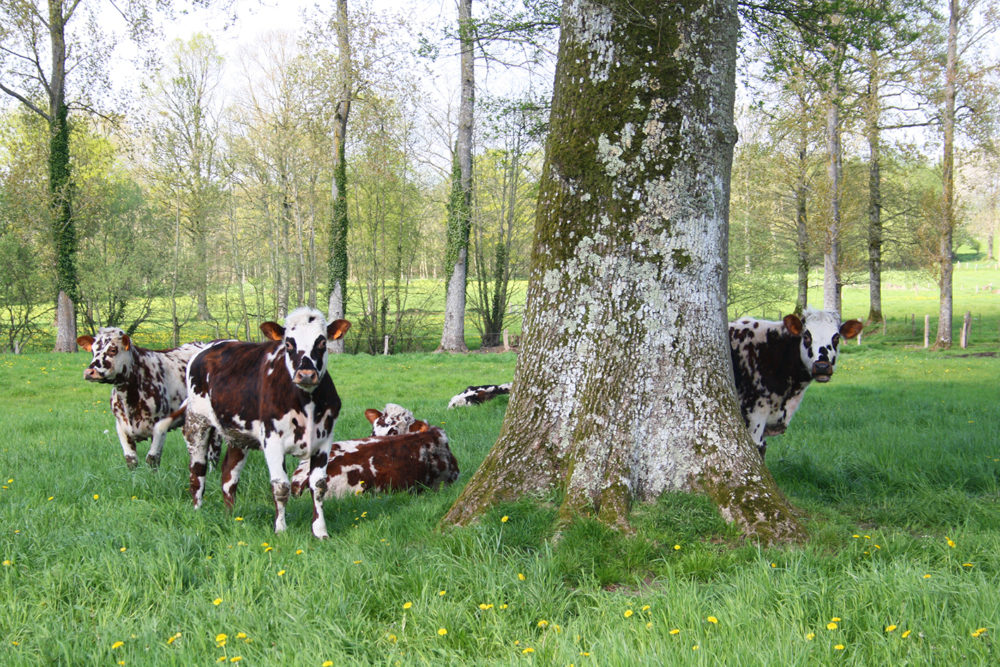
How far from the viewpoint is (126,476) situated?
6.66m

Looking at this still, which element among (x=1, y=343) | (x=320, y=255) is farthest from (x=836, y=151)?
(x=1, y=343)

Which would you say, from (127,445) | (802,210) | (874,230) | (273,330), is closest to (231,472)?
(273,330)

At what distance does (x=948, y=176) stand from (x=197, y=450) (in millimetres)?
27629

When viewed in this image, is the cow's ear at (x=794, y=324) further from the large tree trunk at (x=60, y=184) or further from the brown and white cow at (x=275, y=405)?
the large tree trunk at (x=60, y=184)

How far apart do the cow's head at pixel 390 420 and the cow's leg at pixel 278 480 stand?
349 cm

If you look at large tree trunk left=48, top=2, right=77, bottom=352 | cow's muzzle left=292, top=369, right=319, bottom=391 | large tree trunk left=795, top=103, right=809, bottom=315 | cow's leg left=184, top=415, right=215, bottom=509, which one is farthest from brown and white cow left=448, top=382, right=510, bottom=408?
large tree trunk left=795, top=103, right=809, bottom=315

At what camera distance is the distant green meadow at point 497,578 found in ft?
10.1

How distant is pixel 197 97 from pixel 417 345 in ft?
71.9

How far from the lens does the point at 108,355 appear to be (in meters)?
7.40

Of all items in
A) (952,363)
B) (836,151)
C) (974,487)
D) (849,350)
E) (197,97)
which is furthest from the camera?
(197,97)

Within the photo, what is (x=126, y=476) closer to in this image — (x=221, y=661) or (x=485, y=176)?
(x=221, y=661)

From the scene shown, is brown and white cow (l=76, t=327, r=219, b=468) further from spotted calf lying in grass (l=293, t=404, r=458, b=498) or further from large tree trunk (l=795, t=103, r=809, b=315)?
large tree trunk (l=795, t=103, r=809, b=315)

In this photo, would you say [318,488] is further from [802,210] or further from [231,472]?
[802,210]

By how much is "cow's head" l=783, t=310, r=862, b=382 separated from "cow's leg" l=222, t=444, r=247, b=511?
16.9 ft
